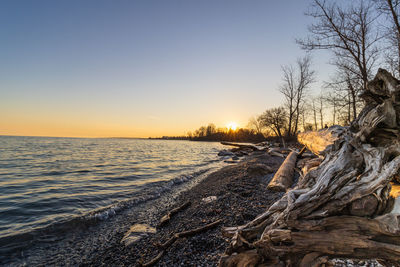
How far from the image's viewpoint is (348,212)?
5.87 feet

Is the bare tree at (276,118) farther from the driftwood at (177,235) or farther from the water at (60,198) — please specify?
the driftwood at (177,235)

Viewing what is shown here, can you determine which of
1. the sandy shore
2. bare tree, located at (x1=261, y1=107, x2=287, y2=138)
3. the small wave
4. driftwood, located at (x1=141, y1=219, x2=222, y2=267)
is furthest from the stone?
bare tree, located at (x1=261, y1=107, x2=287, y2=138)

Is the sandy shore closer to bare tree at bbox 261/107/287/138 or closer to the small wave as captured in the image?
the small wave

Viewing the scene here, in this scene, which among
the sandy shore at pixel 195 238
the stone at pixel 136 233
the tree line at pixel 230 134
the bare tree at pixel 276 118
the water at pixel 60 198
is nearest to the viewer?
the sandy shore at pixel 195 238

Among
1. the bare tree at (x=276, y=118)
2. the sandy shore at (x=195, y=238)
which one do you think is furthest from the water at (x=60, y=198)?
the bare tree at (x=276, y=118)

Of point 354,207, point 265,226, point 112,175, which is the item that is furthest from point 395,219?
point 112,175

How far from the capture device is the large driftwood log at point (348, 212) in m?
1.58

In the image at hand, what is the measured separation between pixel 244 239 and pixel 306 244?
61cm

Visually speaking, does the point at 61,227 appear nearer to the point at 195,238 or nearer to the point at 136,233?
the point at 136,233

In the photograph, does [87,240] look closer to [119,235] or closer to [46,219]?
[119,235]

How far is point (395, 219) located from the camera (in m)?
1.49

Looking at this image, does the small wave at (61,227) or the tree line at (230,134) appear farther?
the tree line at (230,134)

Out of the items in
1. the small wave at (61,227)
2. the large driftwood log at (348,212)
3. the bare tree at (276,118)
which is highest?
the bare tree at (276,118)

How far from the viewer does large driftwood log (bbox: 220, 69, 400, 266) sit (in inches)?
62.0
